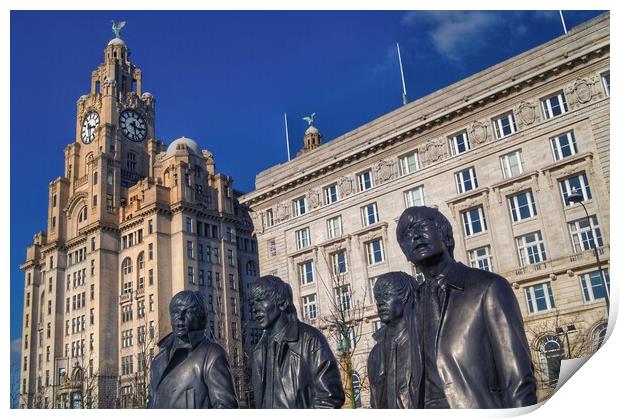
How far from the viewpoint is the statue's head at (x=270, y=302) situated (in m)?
6.86

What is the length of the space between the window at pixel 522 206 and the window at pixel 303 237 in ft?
41.0

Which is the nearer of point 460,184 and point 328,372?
point 328,372

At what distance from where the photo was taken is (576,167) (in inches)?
1071

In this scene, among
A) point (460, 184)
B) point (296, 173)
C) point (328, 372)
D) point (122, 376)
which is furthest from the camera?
point (122, 376)

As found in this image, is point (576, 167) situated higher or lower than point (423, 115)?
lower

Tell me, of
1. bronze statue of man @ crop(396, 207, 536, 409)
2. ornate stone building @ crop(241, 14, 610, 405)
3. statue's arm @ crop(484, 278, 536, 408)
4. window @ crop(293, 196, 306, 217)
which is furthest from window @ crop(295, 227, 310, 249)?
statue's arm @ crop(484, 278, 536, 408)

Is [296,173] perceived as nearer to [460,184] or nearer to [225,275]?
[460,184]

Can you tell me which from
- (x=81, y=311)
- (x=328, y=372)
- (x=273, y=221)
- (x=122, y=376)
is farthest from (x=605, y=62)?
(x=81, y=311)

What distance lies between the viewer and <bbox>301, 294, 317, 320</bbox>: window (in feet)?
117

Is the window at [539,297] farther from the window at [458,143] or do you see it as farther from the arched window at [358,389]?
the arched window at [358,389]

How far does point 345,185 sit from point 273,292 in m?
29.2

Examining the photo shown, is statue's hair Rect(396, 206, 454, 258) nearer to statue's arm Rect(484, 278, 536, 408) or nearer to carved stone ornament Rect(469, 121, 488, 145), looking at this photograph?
statue's arm Rect(484, 278, 536, 408)
